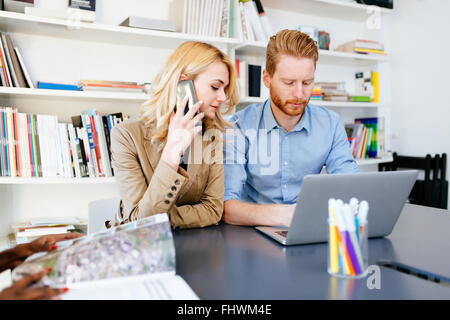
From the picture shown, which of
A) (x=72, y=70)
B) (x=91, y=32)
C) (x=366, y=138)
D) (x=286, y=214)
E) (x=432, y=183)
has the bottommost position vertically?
(x=432, y=183)

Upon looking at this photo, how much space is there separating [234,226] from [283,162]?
0.59 m

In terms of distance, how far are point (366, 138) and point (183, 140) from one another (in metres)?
2.21

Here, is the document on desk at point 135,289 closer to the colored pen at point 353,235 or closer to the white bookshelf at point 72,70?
the colored pen at point 353,235

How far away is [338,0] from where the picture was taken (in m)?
2.96

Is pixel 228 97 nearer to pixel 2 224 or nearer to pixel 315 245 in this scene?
pixel 315 245

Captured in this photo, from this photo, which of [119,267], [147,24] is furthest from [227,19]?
[119,267]

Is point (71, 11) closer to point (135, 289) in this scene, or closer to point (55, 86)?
point (55, 86)

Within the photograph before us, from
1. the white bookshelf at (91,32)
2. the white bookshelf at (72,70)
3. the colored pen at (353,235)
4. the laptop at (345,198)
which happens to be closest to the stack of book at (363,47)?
the white bookshelf at (72,70)

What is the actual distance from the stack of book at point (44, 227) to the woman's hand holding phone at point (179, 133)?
112 cm

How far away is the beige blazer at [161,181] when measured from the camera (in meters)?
1.17

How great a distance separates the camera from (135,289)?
0.71m

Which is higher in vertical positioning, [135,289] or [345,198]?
[345,198]
